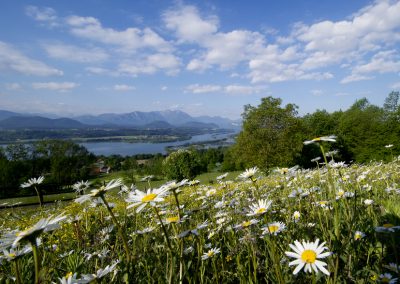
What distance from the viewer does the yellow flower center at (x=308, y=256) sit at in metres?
1.63

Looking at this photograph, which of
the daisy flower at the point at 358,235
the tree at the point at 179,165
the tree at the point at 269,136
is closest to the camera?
the daisy flower at the point at 358,235

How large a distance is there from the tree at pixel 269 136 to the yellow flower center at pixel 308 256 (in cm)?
3180

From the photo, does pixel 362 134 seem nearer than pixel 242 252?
No

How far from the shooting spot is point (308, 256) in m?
1.67

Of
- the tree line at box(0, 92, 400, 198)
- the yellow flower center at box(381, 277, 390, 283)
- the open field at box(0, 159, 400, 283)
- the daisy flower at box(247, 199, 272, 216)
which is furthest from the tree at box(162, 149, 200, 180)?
the yellow flower center at box(381, 277, 390, 283)

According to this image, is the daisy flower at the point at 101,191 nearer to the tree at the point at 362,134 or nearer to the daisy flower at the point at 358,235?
the daisy flower at the point at 358,235

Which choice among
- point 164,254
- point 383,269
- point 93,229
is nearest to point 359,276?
point 383,269

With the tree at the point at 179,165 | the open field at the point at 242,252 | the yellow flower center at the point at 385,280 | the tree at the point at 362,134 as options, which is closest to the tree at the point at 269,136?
the tree at the point at 179,165

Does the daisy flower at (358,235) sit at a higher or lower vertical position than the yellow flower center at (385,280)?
higher

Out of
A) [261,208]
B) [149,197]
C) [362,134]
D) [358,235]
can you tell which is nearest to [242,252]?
[261,208]

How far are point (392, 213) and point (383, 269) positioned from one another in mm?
988

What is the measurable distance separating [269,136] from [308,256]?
3292 centimetres

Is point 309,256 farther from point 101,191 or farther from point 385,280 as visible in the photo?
point 101,191

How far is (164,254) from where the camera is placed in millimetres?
3131
